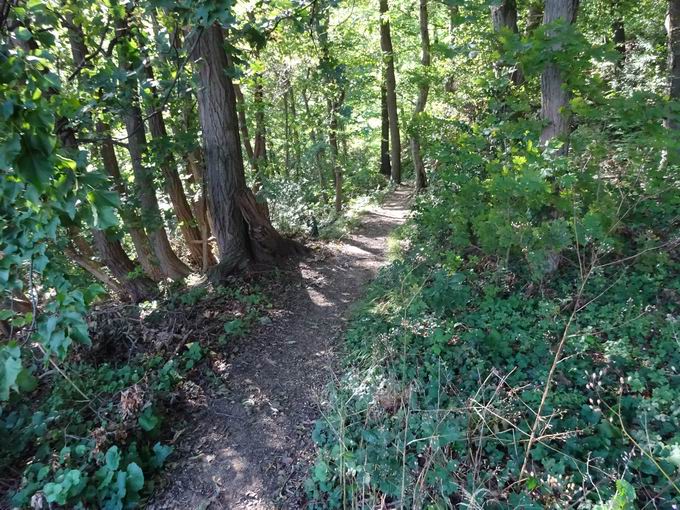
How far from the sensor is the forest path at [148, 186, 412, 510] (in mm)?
3105

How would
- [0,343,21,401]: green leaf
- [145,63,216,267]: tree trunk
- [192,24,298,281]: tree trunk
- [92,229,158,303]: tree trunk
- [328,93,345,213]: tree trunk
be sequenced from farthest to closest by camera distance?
[328,93,345,213]: tree trunk < [92,229,158,303]: tree trunk < [145,63,216,267]: tree trunk < [192,24,298,281]: tree trunk < [0,343,21,401]: green leaf

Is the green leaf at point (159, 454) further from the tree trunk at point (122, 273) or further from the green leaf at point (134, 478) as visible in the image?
the tree trunk at point (122, 273)

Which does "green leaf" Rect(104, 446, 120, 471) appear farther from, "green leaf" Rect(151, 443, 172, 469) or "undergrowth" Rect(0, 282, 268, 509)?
"green leaf" Rect(151, 443, 172, 469)

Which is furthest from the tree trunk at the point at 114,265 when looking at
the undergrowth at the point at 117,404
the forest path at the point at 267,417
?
the forest path at the point at 267,417

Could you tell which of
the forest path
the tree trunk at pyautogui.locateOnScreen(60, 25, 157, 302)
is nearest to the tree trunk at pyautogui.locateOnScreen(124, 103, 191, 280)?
the tree trunk at pyautogui.locateOnScreen(60, 25, 157, 302)

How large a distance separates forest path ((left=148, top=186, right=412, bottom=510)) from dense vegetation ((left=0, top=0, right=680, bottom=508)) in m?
0.22

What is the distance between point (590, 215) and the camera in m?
3.89

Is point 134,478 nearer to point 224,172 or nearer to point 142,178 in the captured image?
point 224,172

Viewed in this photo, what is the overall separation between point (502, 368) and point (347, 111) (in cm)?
405

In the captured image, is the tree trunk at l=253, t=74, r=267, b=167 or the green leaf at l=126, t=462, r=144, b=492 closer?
the green leaf at l=126, t=462, r=144, b=492

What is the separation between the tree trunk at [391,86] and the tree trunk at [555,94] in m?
7.55

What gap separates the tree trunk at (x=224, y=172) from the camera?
5914 mm

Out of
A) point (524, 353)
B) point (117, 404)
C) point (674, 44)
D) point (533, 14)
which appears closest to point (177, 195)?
point (117, 404)

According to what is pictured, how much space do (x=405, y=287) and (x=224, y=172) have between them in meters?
3.34
